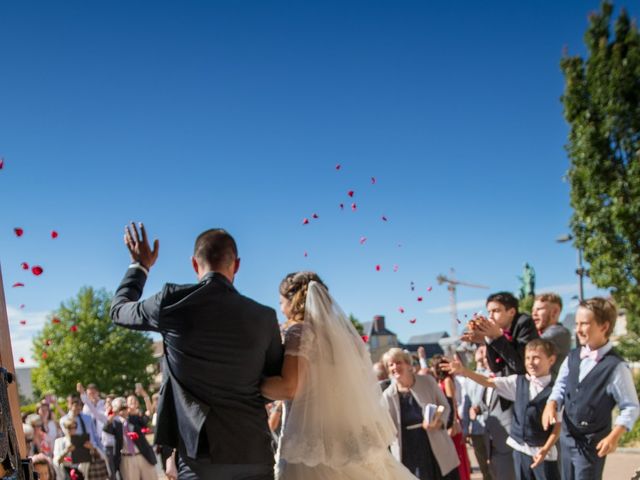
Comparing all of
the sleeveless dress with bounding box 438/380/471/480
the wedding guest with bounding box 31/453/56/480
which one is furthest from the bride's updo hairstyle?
the wedding guest with bounding box 31/453/56/480

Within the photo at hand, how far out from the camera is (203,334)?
3.52 metres

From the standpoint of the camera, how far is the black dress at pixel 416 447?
6.22 meters

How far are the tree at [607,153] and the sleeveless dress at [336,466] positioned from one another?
1431 centimetres

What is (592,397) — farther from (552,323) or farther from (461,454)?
(461,454)

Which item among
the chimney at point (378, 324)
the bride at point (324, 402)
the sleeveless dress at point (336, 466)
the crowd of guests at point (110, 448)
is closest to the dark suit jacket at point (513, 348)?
the bride at point (324, 402)

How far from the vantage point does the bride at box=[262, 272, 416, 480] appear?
3916mm

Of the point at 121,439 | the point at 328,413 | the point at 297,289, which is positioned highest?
the point at 297,289

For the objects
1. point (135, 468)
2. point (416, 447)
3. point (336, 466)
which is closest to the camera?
point (336, 466)

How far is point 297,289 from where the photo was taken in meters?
4.25

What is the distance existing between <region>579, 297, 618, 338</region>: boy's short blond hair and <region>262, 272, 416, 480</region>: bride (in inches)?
71.8

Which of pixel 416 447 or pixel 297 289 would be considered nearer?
pixel 297 289

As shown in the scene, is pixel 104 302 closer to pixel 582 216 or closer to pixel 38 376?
pixel 38 376

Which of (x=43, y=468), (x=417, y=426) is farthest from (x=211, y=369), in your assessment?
(x=43, y=468)

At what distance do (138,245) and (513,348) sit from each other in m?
3.43
